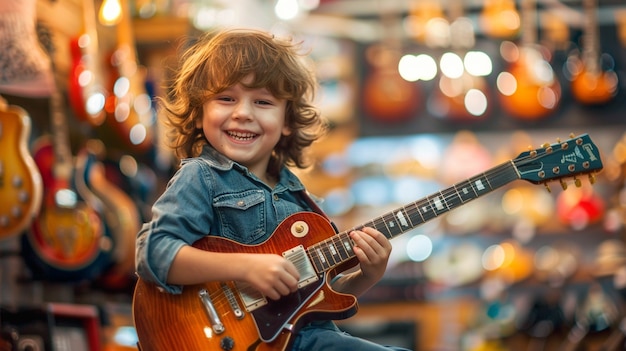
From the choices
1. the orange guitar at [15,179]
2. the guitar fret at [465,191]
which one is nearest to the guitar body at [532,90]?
the orange guitar at [15,179]

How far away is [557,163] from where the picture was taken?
2783 mm

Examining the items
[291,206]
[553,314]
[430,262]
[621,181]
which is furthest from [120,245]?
[430,262]

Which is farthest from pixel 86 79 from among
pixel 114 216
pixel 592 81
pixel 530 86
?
pixel 592 81

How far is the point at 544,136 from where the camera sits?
9.66 metres

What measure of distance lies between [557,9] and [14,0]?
6.68m

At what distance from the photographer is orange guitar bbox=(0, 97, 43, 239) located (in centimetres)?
389

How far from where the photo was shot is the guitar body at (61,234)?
172 inches

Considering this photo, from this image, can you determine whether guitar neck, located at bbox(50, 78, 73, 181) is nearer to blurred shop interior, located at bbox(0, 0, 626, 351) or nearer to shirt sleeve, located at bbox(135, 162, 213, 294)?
blurred shop interior, located at bbox(0, 0, 626, 351)

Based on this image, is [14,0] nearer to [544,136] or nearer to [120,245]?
[120,245]

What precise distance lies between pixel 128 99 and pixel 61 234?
1306 mm

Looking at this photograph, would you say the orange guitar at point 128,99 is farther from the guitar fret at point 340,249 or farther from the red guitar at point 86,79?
the guitar fret at point 340,249

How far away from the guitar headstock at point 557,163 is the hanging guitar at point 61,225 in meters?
2.32

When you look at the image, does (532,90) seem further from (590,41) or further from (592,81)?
(590,41)

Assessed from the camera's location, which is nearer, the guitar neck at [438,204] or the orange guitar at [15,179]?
the guitar neck at [438,204]
